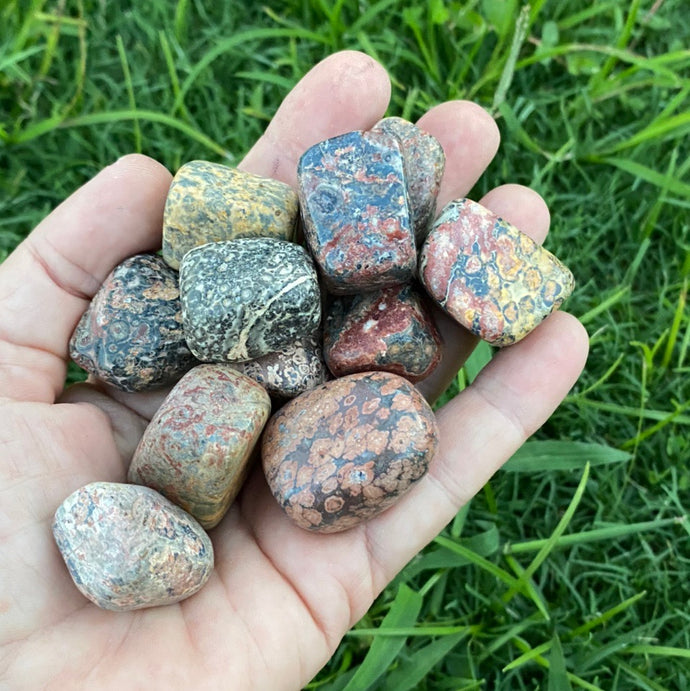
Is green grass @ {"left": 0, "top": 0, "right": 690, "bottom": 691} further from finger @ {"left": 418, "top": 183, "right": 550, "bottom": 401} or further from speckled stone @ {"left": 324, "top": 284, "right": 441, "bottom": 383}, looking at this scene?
speckled stone @ {"left": 324, "top": 284, "right": 441, "bottom": 383}

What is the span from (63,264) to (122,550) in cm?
80

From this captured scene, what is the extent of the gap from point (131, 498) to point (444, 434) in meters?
0.78

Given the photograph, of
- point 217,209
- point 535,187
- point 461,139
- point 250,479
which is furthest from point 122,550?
point 535,187

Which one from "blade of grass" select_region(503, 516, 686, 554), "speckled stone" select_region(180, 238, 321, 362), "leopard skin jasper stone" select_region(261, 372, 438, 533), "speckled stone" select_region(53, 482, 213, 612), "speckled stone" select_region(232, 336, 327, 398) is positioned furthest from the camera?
"blade of grass" select_region(503, 516, 686, 554)

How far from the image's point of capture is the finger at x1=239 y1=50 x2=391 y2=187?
236cm

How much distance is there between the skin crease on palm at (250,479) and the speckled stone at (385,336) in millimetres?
153

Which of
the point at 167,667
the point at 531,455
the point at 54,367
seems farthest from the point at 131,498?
the point at 531,455

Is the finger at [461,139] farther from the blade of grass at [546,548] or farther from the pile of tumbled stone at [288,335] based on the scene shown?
the blade of grass at [546,548]

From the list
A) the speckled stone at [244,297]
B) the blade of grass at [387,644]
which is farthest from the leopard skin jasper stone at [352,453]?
the blade of grass at [387,644]

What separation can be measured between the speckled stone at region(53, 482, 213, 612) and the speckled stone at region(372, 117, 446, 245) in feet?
3.27

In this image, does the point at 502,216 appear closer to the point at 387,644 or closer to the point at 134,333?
the point at 134,333

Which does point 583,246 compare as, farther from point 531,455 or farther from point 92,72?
point 92,72

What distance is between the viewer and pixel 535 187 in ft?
9.03

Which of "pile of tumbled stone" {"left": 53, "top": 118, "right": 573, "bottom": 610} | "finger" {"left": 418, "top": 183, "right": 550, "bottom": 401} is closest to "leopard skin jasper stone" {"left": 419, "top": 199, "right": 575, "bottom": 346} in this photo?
"pile of tumbled stone" {"left": 53, "top": 118, "right": 573, "bottom": 610}
